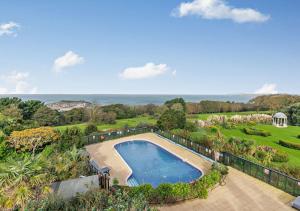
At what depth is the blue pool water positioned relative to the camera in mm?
13609

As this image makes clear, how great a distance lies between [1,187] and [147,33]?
22494 mm

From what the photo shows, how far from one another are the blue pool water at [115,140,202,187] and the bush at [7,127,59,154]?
5722mm

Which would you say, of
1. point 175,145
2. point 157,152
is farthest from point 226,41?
point 157,152

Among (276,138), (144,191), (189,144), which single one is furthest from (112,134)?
(276,138)

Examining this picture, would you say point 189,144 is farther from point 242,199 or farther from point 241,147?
point 242,199

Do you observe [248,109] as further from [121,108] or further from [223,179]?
[223,179]

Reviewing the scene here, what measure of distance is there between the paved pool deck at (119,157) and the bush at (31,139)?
3291 millimetres

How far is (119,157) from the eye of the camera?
55.0 feet

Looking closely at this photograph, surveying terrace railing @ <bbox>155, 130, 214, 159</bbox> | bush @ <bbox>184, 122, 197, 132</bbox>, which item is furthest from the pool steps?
bush @ <bbox>184, 122, 197, 132</bbox>

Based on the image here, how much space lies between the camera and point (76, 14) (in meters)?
20.6

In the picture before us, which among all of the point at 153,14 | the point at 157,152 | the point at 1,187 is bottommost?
the point at 157,152

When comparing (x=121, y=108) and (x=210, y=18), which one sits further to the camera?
(x=121, y=108)

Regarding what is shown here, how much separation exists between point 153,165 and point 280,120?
22.3 meters

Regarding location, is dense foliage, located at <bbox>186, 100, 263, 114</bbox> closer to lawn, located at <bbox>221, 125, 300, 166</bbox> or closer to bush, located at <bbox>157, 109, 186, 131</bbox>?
lawn, located at <bbox>221, 125, 300, 166</bbox>
